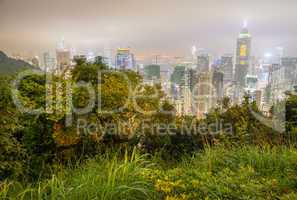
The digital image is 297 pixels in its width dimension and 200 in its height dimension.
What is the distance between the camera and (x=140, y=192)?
6.05ft

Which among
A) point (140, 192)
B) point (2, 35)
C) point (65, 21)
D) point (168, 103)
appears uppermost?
point (65, 21)

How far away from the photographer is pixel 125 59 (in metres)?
5.41

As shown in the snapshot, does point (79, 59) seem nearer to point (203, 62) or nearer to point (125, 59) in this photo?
point (125, 59)

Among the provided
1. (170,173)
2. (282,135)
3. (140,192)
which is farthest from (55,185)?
(282,135)

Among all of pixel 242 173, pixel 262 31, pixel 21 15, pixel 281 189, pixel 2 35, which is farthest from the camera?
pixel 262 31

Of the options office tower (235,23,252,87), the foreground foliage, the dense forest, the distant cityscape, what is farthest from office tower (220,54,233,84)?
the foreground foliage

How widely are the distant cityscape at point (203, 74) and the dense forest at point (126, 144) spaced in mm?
249

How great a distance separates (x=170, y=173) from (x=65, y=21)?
531cm

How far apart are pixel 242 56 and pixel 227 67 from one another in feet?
3.58

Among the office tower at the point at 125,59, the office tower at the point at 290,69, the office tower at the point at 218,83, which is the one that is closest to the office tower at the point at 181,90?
the office tower at the point at 218,83

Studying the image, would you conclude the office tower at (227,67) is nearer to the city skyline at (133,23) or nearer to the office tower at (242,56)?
the office tower at (242,56)

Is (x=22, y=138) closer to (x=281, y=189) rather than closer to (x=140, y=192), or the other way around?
(x=140, y=192)

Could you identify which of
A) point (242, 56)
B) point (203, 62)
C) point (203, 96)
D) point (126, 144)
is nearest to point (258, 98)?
point (203, 96)

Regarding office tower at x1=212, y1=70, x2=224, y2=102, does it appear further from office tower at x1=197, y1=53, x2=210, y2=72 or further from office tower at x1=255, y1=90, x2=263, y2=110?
office tower at x1=255, y1=90, x2=263, y2=110
